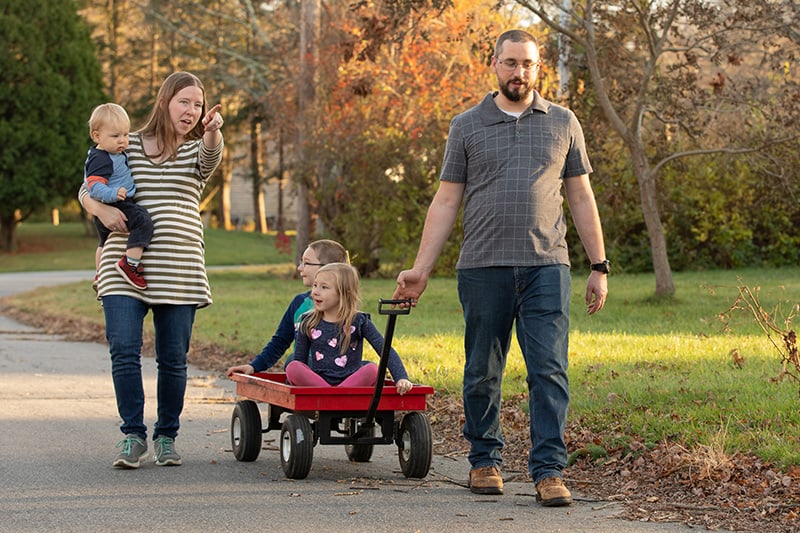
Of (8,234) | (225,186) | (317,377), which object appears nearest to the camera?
(317,377)

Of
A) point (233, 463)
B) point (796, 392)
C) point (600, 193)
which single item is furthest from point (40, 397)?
point (600, 193)

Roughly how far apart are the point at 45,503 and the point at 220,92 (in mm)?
40892

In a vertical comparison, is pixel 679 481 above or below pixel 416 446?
below

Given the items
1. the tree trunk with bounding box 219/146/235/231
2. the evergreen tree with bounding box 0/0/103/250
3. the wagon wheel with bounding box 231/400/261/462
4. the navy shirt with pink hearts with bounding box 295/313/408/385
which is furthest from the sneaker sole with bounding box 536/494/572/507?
the tree trunk with bounding box 219/146/235/231

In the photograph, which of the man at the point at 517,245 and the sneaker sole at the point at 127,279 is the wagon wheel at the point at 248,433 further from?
the man at the point at 517,245

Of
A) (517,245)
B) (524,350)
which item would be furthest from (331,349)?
(517,245)

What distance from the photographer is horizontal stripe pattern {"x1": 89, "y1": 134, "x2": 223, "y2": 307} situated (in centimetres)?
716

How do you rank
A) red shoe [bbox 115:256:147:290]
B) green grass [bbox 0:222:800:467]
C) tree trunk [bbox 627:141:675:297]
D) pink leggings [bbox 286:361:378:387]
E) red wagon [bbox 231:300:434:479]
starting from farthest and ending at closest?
1. tree trunk [bbox 627:141:675:297]
2. green grass [bbox 0:222:800:467]
3. red shoe [bbox 115:256:147:290]
4. pink leggings [bbox 286:361:378:387]
5. red wagon [bbox 231:300:434:479]

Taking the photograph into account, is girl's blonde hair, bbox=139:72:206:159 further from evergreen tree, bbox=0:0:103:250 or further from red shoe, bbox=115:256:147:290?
evergreen tree, bbox=0:0:103:250

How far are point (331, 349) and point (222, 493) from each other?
1108 millimetres

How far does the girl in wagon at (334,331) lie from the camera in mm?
7125

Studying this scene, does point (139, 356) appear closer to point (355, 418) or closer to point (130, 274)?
point (130, 274)

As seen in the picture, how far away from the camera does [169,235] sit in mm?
7266

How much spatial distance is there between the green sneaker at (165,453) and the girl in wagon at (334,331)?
850 millimetres
